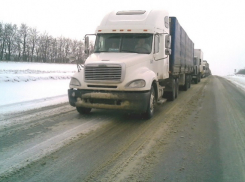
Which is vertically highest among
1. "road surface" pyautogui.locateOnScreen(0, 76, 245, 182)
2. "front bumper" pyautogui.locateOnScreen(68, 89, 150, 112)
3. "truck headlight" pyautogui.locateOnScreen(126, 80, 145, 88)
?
"truck headlight" pyautogui.locateOnScreen(126, 80, 145, 88)

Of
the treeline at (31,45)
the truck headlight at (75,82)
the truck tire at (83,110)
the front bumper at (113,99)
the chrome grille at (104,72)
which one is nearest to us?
the front bumper at (113,99)

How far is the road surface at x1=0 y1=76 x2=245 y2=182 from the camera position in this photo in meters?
3.59

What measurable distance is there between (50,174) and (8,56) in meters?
72.9

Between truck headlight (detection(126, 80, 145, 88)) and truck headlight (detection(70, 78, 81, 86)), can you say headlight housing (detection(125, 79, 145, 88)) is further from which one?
Result: truck headlight (detection(70, 78, 81, 86))

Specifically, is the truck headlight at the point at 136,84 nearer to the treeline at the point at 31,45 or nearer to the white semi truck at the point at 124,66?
the white semi truck at the point at 124,66

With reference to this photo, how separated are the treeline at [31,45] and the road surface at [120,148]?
6238 cm

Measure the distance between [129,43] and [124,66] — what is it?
5.10ft

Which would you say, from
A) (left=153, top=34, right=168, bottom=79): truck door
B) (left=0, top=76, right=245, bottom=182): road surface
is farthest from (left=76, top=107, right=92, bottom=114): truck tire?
(left=153, top=34, right=168, bottom=79): truck door

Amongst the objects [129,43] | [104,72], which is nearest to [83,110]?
[104,72]

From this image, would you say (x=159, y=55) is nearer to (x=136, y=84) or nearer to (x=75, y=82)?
(x=136, y=84)

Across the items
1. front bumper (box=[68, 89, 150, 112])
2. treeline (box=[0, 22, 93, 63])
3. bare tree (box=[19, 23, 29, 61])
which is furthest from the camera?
bare tree (box=[19, 23, 29, 61])

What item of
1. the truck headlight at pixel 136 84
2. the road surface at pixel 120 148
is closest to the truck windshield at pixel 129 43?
the truck headlight at pixel 136 84

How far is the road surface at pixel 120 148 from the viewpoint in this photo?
11.8 feet

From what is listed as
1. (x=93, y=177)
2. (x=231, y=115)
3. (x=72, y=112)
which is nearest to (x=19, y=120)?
(x=72, y=112)
